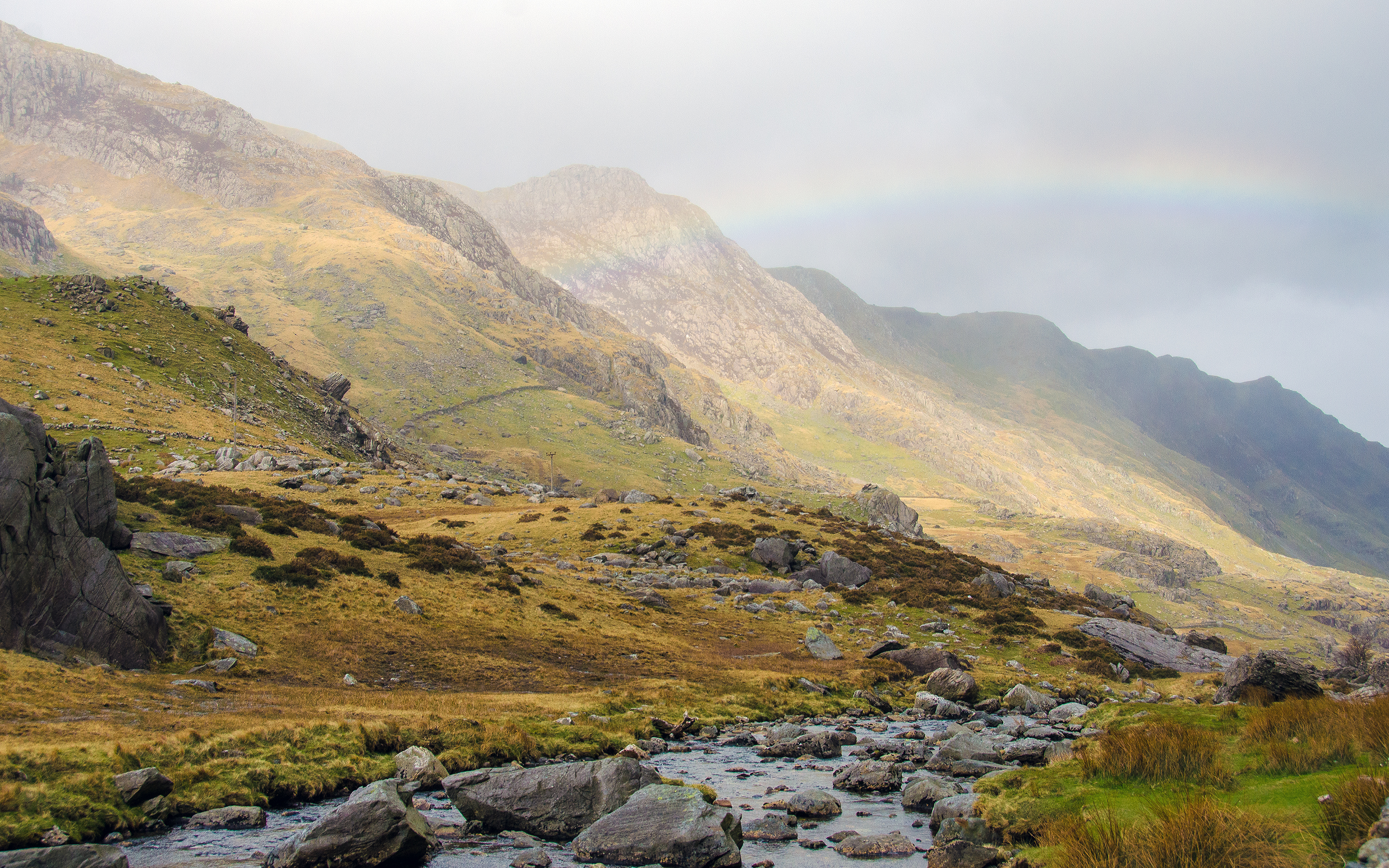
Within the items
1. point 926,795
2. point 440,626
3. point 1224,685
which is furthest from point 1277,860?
point 440,626

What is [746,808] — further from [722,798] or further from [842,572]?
[842,572]

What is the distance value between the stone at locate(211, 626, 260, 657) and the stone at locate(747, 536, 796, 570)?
45.7m

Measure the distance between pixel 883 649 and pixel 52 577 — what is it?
Result: 41690 mm

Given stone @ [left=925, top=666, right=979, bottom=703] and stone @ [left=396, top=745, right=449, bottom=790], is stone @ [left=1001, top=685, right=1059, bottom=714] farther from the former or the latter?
stone @ [left=396, top=745, right=449, bottom=790]

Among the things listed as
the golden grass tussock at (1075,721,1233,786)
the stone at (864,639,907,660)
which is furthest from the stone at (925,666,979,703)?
the golden grass tussock at (1075,721,1233,786)

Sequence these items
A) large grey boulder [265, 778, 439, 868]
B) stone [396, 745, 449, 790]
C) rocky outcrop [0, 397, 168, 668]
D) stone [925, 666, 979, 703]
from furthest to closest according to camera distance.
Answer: stone [925, 666, 979, 703], rocky outcrop [0, 397, 168, 668], stone [396, 745, 449, 790], large grey boulder [265, 778, 439, 868]

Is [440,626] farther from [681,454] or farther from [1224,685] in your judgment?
[681,454]

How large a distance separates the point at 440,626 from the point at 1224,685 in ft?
126

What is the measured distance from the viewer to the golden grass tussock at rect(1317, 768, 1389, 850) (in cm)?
998

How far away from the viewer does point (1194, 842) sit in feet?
32.9

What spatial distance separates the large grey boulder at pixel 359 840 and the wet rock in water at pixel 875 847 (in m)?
9.46

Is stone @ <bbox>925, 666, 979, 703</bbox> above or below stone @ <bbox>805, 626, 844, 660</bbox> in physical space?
above

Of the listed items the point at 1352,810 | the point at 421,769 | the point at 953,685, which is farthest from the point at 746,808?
the point at 953,685

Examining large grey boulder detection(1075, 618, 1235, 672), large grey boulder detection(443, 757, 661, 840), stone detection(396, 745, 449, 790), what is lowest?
stone detection(396, 745, 449, 790)
